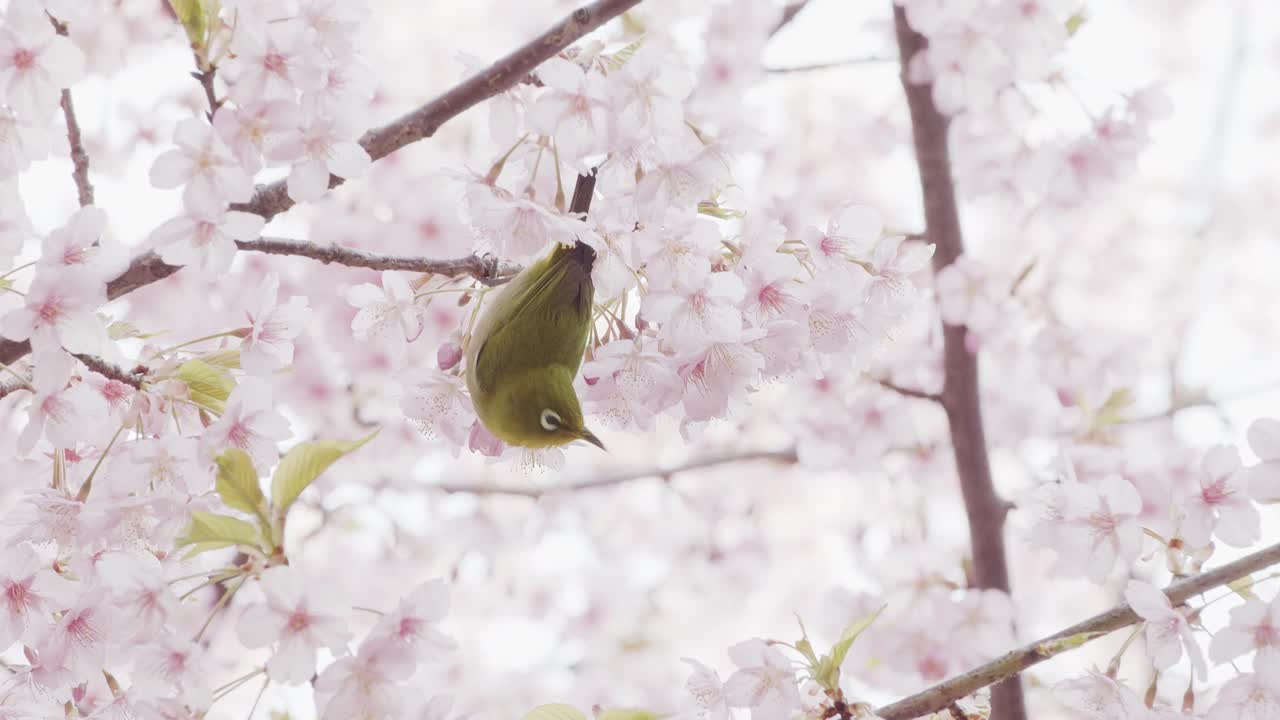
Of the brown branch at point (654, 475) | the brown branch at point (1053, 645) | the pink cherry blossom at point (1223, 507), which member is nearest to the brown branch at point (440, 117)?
the brown branch at point (1053, 645)

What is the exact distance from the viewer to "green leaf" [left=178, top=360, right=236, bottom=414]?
1452 mm

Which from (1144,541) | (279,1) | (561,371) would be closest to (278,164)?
(279,1)

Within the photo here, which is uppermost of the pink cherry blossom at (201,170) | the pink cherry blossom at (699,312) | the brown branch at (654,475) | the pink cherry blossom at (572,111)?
the pink cherry blossom at (572,111)

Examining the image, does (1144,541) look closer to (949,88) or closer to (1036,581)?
(949,88)

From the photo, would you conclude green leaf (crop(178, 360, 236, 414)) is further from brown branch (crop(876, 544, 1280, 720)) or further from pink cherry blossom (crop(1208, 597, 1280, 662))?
pink cherry blossom (crop(1208, 597, 1280, 662))

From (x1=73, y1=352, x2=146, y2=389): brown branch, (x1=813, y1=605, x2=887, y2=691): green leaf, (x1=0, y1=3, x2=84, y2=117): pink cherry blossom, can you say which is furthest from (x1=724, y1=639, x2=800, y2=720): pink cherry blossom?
(x1=0, y1=3, x2=84, y2=117): pink cherry blossom

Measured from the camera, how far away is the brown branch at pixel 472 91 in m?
1.27

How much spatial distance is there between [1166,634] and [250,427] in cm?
142

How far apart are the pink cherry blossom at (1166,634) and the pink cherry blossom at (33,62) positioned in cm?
180

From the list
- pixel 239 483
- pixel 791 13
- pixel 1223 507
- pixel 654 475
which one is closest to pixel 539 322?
pixel 239 483

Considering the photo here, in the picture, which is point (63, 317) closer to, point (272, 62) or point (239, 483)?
point (239, 483)

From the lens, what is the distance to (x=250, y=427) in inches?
57.1

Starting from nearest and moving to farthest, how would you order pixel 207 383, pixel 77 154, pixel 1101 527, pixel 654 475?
pixel 207 383 → pixel 77 154 → pixel 1101 527 → pixel 654 475

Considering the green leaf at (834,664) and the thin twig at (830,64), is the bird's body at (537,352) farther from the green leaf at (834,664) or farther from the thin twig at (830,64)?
the thin twig at (830,64)
